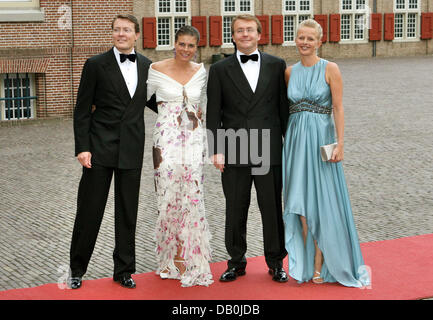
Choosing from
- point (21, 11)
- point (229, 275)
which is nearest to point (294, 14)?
point (21, 11)

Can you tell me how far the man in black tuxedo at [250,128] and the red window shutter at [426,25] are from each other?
3513 centimetres

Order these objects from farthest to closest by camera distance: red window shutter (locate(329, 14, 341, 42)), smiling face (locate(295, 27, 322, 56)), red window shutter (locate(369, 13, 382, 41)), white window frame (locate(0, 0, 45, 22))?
red window shutter (locate(369, 13, 382, 41)) < red window shutter (locate(329, 14, 341, 42)) < white window frame (locate(0, 0, 45, 22)) < smiling face (locate(295, 27, 322, 56))

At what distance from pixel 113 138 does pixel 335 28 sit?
32492 mm

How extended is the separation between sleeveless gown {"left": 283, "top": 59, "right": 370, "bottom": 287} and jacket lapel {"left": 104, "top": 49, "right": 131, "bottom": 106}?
1213mm

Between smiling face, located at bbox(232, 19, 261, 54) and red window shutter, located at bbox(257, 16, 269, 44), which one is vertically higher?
red window shutter, located at bbox(257, 16, 269, 44)

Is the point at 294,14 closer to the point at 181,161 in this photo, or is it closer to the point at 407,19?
the point at 407,19

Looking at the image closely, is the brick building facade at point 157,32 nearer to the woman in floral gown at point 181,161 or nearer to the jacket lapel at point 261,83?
the woman in floral gown at point 181,161

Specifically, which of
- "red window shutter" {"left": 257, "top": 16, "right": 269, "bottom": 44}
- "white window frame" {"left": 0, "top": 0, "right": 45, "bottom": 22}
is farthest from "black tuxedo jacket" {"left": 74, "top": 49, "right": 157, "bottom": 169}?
"red window shutter" {"left": 257, "top": 16, "right": 269, "bottom": 44}

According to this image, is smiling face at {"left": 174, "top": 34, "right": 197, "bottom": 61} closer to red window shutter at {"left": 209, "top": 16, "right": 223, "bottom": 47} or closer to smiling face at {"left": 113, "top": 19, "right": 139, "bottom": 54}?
smiling face at {"left": 113, "top": 19, "right": 139, "bottom": 54}

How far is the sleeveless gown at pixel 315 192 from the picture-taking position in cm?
543

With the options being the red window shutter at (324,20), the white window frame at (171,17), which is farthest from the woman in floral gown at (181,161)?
the red window shutter at (324,20)

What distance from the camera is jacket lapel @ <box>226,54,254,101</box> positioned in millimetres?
5523

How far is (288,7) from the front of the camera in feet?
119

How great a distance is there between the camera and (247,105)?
218 inches
